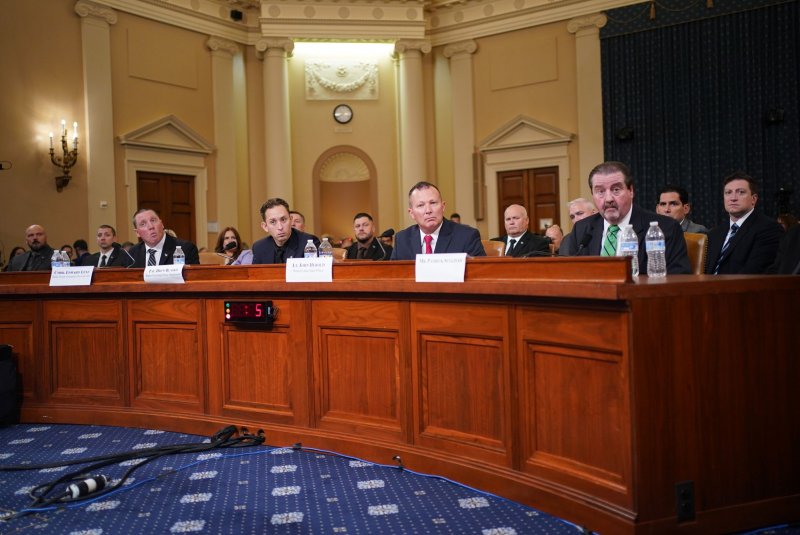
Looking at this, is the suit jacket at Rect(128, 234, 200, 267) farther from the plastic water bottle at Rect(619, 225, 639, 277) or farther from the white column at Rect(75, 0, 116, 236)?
the white column at Rect(75, 0, 116, 236)

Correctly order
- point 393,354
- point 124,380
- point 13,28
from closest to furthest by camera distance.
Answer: point 393,354 → point 124,380 → point 13,28

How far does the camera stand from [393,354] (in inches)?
126

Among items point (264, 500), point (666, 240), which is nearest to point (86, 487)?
point (264, 500)

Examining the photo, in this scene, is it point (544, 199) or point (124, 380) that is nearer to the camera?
point (124, 380)

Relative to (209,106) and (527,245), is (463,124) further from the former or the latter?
(527,245)

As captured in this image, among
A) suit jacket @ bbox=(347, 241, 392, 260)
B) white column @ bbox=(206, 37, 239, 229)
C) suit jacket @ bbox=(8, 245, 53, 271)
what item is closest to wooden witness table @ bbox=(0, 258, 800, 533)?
suit jacket @ bbox=(347, 241, 392, 260)

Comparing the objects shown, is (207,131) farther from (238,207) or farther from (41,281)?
(41,281)

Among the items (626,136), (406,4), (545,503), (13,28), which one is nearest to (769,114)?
(626,136)

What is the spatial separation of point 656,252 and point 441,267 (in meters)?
0.86

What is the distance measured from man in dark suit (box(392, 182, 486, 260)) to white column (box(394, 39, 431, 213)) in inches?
328

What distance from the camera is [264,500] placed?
2779 mm

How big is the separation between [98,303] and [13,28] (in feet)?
22.5

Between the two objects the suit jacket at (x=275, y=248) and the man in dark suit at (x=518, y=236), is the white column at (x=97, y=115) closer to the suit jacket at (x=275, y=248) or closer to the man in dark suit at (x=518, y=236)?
the suit jacket at (x=275, y=248)

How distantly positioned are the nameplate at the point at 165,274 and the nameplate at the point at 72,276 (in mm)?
444
